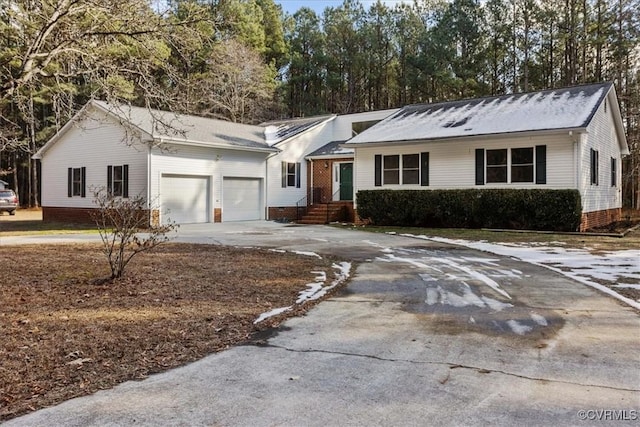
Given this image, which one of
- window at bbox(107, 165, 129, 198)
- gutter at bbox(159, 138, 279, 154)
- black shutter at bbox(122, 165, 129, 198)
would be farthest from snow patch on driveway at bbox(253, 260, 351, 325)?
window at bbox(107, 165, 129, 198)

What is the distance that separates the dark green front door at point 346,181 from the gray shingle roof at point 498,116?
9.70 feet

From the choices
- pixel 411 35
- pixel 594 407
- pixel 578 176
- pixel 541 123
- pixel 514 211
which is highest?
pixel 411 35

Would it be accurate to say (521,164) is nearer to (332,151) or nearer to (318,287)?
(332,151)

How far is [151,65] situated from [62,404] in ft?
25.7

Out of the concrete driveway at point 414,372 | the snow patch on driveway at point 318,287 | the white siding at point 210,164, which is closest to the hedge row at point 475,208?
the white siding at point 210,164

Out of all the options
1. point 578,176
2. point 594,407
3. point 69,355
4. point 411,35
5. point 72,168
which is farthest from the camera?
point 411,35

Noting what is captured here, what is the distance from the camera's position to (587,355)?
3.94 meters

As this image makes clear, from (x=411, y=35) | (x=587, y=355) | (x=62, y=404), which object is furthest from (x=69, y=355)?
(x=411, y=35)

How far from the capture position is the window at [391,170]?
19250 mm

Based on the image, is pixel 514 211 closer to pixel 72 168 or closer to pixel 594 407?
pixel 594 407

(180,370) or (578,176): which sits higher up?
(578,176)

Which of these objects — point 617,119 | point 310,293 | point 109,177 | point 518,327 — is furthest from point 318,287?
point 617,119

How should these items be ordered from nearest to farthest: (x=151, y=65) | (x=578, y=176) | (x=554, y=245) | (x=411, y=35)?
1. (x=151, y=65)
2. (x=554, y=245)
3. (x=578, y=176)
4. (x=411, y=35)

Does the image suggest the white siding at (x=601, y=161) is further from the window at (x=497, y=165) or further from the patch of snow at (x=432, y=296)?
the patch of snow at (x=432, y=296)
